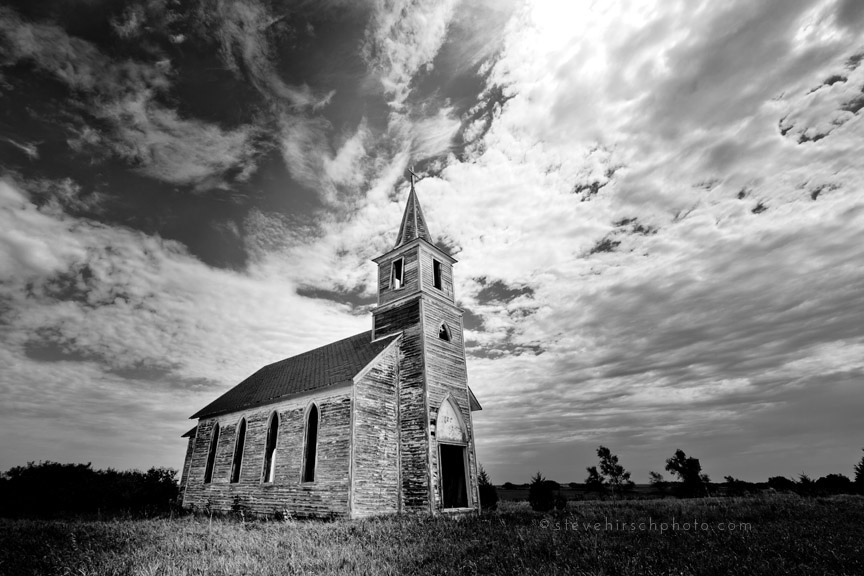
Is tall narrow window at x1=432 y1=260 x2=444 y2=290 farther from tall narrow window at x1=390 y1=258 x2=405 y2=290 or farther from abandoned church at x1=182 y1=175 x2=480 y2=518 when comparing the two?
tall narrow window at x1=390 y1=258 x2=405 y2=290

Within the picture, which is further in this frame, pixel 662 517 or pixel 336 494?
pixel 336 494

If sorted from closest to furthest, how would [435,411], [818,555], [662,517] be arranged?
[818,555] → [662,517] → [435,411]

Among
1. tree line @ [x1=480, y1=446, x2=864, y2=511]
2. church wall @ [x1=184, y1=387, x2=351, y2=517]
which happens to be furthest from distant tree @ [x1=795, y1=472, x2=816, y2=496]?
church wall @ [x1=184, y1=387, x2=351, y2=517]

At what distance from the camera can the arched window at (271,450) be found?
1986cm

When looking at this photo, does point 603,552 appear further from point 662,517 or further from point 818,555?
point 662,517

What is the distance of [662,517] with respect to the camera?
14328 millimetres

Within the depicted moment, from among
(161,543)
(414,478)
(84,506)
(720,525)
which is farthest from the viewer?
(84,506)

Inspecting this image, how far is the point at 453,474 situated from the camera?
20344 mm

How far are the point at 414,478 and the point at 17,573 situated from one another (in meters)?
12.3

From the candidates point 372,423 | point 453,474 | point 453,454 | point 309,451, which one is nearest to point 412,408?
point 372,423

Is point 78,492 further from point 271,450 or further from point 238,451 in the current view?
point 271,450

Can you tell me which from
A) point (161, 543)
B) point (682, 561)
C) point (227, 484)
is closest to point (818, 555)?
point (682, 561)

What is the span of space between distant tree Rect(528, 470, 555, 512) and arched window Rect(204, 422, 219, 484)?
56.9ft

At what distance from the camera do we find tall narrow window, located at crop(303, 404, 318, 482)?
1802cm
